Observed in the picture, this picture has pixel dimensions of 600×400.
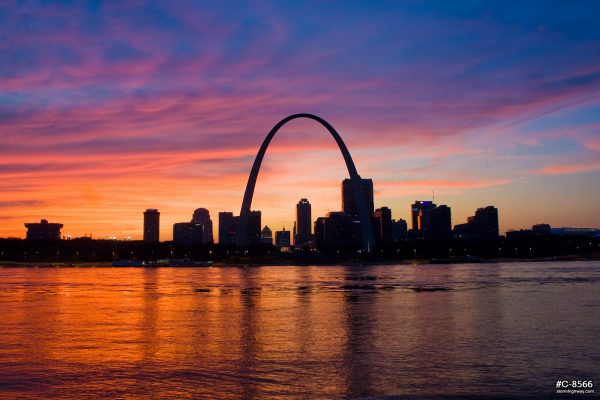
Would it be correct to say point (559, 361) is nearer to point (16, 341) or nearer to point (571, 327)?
point (571, 327)

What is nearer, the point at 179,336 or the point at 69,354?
the point at 69,354

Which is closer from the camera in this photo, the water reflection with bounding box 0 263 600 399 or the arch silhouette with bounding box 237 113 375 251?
the water reflection with bounding box 0 263 600 399

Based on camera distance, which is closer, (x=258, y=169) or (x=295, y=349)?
(x=295, y=349)

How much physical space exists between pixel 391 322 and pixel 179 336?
9.86 metres

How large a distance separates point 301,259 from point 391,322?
168 meters

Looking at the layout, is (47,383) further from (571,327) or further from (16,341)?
(571,327)

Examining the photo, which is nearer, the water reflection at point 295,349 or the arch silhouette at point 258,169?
the water reflection at point 295,349

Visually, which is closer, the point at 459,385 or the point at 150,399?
the point at 150,399

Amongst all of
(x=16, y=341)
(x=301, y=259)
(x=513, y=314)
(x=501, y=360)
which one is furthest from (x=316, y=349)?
(x=301, y=259)

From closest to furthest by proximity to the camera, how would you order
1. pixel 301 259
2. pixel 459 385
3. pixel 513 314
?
pixel 459 385 < pixel 513 314 < pixel 301 259

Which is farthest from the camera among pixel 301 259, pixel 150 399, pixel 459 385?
pixel 301 259

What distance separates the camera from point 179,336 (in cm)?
2469

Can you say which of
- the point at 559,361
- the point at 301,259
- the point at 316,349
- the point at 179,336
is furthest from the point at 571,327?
the point at 301,259

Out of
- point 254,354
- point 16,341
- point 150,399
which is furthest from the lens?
point 16,341
